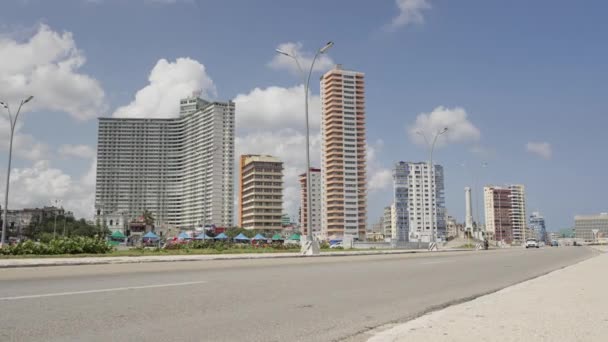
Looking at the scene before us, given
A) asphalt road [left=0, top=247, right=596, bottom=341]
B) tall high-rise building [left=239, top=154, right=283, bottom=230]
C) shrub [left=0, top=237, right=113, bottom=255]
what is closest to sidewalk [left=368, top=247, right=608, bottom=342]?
asphalt road [left=0, top=247, right=596, bottom=341]

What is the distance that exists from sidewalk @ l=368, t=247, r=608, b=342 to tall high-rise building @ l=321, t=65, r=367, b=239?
177052 mm

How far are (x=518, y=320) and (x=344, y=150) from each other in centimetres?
18197

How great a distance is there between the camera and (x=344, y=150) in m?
Result: 188

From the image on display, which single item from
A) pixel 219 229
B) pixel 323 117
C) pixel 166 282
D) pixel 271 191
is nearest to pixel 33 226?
pixel 219 229

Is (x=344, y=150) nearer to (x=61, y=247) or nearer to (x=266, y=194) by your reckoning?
(x=266, y=194)

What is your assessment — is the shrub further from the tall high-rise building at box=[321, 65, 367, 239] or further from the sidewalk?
the tall high-rise building at box=[321, 65, 367, 239]

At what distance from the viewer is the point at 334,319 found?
732cm

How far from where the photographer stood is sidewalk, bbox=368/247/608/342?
5750 millimetres

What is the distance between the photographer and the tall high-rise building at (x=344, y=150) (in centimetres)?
18612

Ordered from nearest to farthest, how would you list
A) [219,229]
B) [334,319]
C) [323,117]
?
1. [334,319]
2. [219,229]
3. [323,117]

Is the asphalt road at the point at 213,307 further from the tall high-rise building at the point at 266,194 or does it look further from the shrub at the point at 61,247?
the tall high-rise building at the point at 266,194

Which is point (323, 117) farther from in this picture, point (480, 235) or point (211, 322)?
point (211, 322)

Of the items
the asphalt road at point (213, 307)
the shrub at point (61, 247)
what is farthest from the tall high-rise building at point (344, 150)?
the asphalt road at point (213, 307)

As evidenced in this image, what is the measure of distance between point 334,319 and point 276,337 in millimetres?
1515
